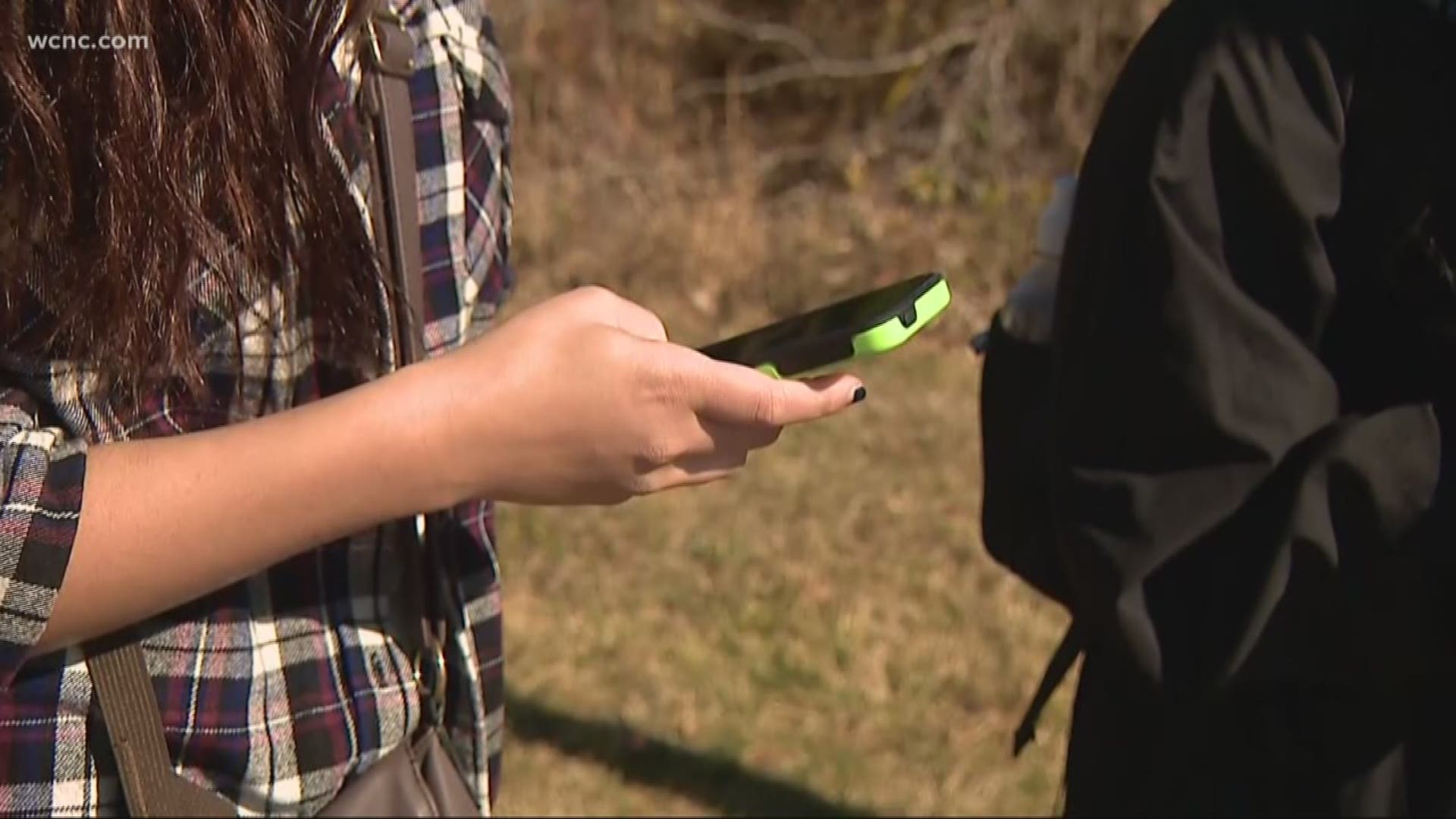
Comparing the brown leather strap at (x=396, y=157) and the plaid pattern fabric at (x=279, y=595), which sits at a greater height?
the brown leather strap at (x=396, y=157)

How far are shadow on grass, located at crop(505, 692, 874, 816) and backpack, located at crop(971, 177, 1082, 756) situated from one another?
1328 millimetres

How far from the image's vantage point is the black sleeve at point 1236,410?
4.31 ft

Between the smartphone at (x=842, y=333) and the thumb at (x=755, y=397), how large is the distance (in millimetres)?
24

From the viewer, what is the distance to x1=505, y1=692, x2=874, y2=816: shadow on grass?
114 inches

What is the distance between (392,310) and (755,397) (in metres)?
0.31

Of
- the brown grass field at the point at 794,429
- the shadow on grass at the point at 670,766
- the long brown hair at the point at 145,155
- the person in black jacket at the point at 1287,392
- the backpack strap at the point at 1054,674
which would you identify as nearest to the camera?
the long brown hair at the point at 145,155

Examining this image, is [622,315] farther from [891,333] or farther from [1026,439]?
[1026,439]

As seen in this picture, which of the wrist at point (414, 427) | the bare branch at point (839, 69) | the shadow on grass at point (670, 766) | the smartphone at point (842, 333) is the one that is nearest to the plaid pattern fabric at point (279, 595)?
the wrist at point (414, 427)

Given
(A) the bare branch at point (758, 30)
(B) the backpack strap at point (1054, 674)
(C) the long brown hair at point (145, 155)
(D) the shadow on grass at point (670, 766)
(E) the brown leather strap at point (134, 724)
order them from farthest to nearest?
(A) the bare branch at point (758, 30), (D) the shadow on grass at point (670, 766), (B) the backpack strap at point (1054, 674), (E) the brown leather strap at point (134, 724), (C) the long brown hair at point (145, 155)

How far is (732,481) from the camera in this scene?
4055mm

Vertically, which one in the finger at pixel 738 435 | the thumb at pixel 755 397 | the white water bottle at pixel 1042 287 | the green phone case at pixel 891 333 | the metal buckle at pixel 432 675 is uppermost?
the green phone case at pixel 891 333

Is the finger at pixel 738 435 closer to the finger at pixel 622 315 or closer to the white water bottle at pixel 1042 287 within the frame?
the finger at pixel 622 315

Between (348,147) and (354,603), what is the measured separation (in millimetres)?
353

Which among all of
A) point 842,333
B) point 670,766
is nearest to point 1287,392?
point 842,333
